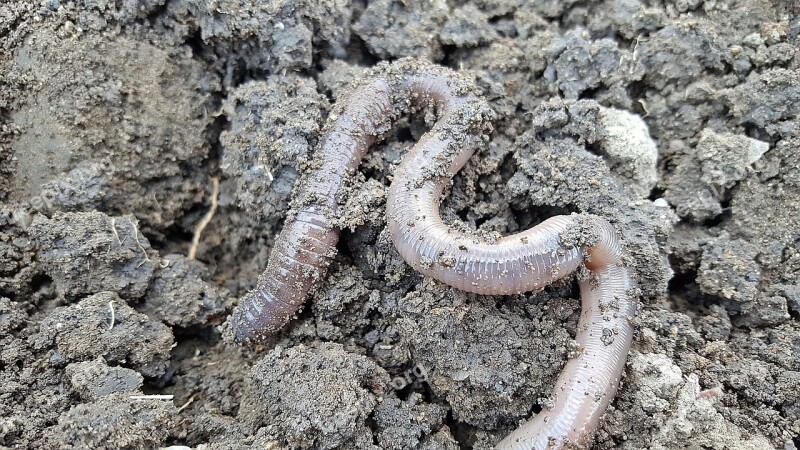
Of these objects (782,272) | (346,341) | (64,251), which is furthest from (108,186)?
(782,272)

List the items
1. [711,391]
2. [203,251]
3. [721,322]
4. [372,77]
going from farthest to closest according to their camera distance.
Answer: [203,251], [372,77], [721,322], [711,391]

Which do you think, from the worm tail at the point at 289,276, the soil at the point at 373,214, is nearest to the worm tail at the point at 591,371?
the soil at the point at 373,214

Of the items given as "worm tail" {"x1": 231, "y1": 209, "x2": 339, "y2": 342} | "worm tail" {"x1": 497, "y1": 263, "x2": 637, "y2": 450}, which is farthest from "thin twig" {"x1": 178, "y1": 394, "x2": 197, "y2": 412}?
"worm tail" {"x1": 497, "y1": 263, "x2": 637, "y2": 450}

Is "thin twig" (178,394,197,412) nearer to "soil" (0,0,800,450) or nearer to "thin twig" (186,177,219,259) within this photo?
"soil" (0,0,800,450)

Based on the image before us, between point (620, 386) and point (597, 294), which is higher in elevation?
point (597, 294)

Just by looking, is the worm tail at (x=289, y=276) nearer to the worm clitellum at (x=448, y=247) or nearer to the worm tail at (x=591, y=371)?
the worm clitellum at (x=448, y=247)

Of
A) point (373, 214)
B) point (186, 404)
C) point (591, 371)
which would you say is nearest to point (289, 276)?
point (373, 214)

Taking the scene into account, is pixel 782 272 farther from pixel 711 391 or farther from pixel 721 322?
pixel 711 391
